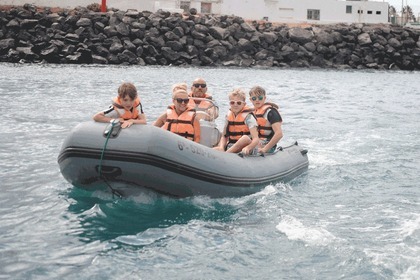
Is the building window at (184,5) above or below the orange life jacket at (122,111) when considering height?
above

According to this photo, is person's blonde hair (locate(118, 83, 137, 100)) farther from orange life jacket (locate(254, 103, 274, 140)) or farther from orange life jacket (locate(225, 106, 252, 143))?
orange life jacket (locate(254, 103, 274, 140))

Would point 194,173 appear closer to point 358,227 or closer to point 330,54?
point 358,227

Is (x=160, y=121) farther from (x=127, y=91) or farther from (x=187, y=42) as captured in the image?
(x=187, y=42)

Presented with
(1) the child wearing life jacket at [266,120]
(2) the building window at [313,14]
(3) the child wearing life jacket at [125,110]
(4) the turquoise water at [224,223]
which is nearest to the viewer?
(4) the turquoise water at [224,223]

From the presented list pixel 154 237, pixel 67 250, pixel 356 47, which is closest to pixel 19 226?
pixel 67 250

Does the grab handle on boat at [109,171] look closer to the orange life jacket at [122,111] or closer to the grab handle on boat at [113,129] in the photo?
the grab handle on boat at [113,129]

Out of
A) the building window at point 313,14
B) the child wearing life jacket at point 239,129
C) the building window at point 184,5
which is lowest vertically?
the child wearing life jacket at point 239,129

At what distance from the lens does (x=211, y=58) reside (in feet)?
128

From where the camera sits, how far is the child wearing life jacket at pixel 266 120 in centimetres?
920

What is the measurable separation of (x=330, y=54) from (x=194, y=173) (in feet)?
123

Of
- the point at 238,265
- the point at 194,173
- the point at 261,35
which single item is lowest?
the point at 238,265

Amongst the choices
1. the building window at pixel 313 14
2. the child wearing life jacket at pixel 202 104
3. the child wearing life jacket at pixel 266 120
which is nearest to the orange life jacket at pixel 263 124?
the child wearing life jacket at pixel 266 120

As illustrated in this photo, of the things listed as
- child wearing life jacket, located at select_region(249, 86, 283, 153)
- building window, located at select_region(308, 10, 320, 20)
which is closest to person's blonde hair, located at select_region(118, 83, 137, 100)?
child wearing life jacket, located at select_region(249, 86, 283, 153)

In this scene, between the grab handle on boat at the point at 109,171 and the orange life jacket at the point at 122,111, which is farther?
the orange life jacket at the point at 122,111
